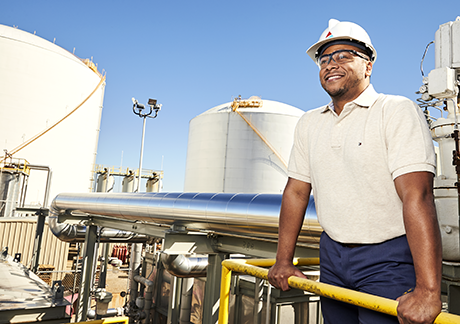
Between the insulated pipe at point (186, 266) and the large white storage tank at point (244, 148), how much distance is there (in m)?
8.90

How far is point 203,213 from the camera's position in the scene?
4555 mm

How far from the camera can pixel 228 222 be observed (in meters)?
4.29

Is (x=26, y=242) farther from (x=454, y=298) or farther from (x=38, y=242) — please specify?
(x=454, y=298)

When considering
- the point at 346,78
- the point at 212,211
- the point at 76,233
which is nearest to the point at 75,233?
the point at 76,233

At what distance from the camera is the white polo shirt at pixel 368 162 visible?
1.25m

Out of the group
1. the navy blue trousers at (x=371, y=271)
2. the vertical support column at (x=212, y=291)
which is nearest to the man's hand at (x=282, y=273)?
the navy blue trousers at (x=371, y=271)

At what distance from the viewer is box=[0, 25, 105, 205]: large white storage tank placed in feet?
59.1

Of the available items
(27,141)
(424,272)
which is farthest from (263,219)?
(27,141)

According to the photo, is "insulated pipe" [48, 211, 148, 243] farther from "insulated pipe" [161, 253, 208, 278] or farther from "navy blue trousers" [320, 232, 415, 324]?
"navy blue trousers" [320, 232, 415, 324]

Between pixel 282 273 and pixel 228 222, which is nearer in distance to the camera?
pixel 282 273

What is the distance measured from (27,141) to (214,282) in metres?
17.1

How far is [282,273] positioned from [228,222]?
2702 mm

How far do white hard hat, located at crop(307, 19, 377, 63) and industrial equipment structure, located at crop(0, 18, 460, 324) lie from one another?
1.13 metres

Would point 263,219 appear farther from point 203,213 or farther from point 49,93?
point 49,93
